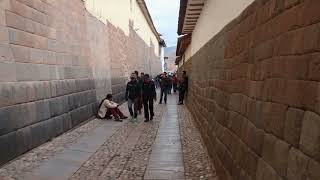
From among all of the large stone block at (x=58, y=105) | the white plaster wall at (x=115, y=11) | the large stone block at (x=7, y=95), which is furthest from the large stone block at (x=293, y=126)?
the white plaster wall at (x=115, y=11)

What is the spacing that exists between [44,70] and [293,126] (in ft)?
23.3

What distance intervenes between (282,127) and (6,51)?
5526 millimetres

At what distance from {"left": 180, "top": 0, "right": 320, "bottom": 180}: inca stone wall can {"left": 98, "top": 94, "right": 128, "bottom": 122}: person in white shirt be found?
25.8 ft

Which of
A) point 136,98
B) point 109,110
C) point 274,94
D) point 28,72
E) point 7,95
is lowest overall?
point 109,110

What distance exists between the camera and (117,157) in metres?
7.15

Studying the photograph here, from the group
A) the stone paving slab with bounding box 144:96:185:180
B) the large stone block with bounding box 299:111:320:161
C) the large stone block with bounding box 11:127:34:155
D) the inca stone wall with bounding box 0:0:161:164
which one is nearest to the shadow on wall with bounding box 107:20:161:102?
the inca stone wall with bounding box 0:0:161:164

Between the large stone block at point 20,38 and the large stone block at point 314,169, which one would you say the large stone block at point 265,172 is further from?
the large stone block at point 20,38

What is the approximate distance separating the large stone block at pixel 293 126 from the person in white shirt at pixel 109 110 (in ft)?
33.0

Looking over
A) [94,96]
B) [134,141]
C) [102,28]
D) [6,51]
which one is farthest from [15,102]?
[102,28]

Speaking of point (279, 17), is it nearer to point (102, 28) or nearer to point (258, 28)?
point (258, 28)

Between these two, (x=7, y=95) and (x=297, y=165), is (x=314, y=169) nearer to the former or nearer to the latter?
(x=297, y=165)

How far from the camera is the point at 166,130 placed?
10.6m

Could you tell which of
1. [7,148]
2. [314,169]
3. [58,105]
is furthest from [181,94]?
[314,169]

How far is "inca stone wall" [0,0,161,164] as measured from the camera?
22.4 ft
